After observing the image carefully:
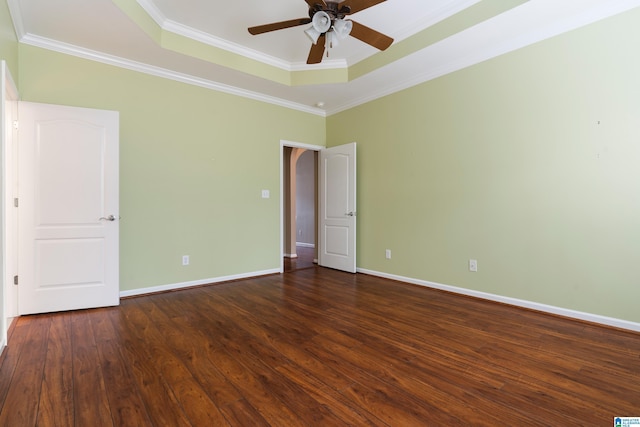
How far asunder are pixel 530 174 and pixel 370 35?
2.08 meters

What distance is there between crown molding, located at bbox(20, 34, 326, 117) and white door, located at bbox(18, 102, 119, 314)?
2.25ft

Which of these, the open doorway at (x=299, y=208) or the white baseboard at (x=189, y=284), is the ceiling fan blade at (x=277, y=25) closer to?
the open doorway at (x=299, y=208)

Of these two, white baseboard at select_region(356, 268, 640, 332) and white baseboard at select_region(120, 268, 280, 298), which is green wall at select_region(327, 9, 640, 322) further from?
white baseboard at select_region(120, 268, 280, 298)

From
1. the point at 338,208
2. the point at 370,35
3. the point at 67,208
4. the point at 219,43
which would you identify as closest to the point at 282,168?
the point at 338,208

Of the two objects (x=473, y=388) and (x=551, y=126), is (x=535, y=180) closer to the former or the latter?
(x=551, y=126)

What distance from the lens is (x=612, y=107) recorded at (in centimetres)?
262

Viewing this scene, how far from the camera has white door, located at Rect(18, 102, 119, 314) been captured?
9.53 ft

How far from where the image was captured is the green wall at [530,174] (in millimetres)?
2594

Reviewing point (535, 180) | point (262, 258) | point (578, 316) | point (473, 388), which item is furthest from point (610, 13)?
point (262, 258)

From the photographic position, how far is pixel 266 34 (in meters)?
3.41

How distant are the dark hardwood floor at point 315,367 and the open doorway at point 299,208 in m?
2.49

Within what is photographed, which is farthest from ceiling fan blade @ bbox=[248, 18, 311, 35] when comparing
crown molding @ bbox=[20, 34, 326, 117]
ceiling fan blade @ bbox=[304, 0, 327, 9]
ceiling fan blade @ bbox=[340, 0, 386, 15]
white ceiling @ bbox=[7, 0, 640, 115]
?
crown molding @ bbox=[20, 34, 326, 117]

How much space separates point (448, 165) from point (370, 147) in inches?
51.8

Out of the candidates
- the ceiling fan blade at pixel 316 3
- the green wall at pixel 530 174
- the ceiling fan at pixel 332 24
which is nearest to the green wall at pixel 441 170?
the green wall at pixel 530 174
